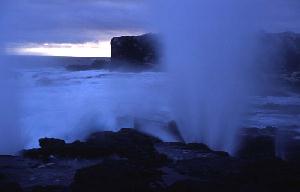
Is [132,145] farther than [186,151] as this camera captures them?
No

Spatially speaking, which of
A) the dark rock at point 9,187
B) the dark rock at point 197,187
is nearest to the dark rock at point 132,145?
the dark rock at point 197,187

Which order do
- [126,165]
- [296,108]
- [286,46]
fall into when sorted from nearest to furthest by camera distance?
1. [126,165]
2. [296,108]
3. [286,46]

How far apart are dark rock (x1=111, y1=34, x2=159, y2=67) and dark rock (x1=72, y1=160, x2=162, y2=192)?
45227 millimetres

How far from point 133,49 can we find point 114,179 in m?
49.9

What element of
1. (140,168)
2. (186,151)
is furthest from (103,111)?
(140,168)

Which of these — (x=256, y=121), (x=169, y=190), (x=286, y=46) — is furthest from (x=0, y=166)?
(x=286, y=46)

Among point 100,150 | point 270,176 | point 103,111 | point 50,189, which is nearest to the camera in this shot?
point 50,189

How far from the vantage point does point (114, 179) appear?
7.75 m

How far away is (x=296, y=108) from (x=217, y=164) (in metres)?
15.5

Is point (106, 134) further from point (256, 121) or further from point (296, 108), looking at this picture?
point (296, 108)

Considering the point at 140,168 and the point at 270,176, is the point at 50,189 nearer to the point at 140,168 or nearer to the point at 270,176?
the point at 140,168

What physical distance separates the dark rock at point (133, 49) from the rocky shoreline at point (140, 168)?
4100 centimetres

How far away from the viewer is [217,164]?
1011 centimetres

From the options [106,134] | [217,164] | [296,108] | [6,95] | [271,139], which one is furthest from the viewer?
[296,108]
